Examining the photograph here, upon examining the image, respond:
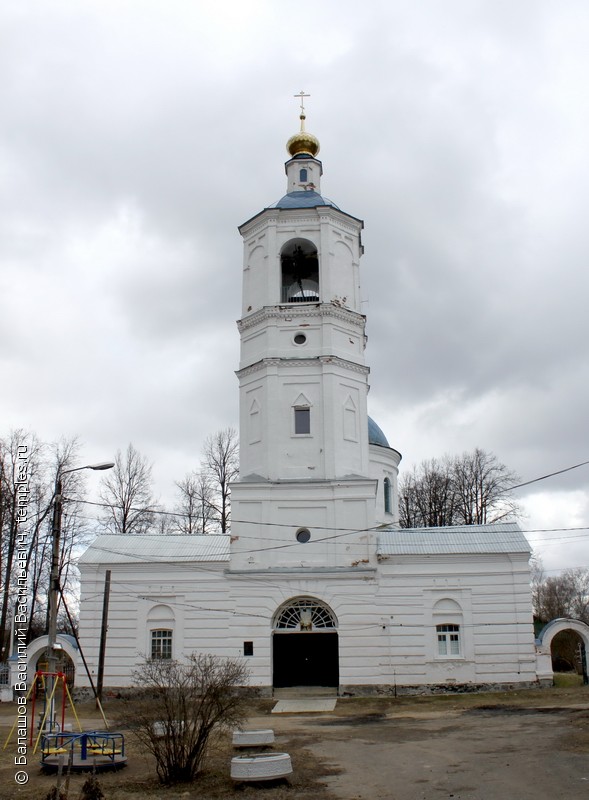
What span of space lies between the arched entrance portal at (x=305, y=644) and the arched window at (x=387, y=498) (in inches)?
402

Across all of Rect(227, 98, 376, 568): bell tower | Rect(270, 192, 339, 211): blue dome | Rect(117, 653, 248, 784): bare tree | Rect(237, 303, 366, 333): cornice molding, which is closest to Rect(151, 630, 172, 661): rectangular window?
Rect(227, 98, 376, 568): bell tower

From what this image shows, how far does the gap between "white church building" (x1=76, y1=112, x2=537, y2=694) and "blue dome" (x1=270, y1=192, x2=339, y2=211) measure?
2151 millimetres

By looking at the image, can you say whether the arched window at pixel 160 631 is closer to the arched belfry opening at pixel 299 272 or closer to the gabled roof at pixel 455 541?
the gabled roof at pixel 455 541

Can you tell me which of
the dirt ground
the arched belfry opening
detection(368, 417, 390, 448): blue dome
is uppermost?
the arched belfry opening

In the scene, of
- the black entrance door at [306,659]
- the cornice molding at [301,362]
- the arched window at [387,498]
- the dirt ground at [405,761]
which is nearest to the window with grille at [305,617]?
the black entrance door at [306,659]

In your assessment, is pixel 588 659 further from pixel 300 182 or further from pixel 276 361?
pixel 300 182

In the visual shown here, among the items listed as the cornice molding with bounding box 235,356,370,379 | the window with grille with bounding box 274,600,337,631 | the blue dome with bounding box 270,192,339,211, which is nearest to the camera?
the window with grille with bounding box 274,600,337,631

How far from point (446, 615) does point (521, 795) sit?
53.8 feet

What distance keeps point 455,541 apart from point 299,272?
11.8 metres

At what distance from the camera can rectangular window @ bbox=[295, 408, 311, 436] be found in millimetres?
27750

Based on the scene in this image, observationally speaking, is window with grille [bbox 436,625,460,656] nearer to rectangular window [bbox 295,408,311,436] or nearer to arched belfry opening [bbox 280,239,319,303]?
rectangular window [bbox 295,408,311,436]

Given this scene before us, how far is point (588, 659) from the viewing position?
91.1 ft

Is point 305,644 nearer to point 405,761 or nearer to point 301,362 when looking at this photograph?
point 301,362

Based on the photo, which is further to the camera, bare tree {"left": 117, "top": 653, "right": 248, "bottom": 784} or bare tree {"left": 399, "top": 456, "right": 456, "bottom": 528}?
bare tree {"left": 399, "top": 456, "right": 456, "bottom": 528}
